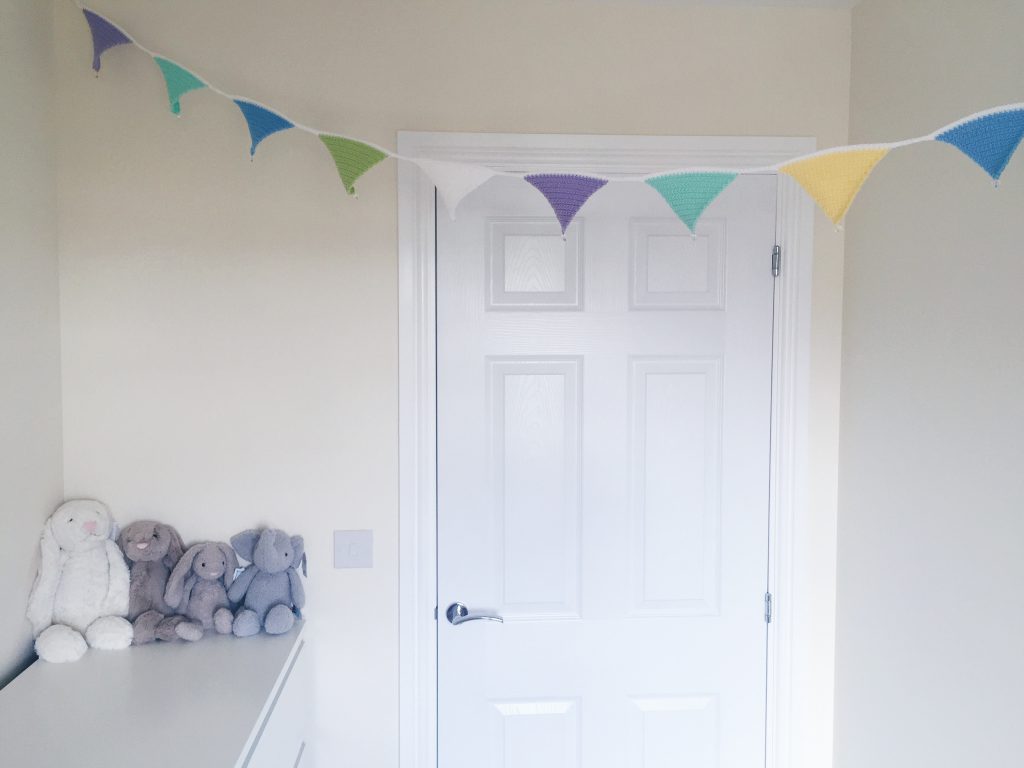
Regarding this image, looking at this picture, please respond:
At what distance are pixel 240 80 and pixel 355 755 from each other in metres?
1.64

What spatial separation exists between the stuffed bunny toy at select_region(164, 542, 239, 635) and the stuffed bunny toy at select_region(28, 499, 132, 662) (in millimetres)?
114

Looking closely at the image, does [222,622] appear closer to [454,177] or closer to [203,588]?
[203,588]

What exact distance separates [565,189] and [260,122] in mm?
639

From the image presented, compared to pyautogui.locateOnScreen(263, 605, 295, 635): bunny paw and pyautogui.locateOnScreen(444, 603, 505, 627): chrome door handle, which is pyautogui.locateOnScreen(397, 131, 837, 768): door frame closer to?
pyautogui.locateOnScreen(444, 603, 505, 627): chrome door handle

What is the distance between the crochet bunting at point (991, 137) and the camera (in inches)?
39.9

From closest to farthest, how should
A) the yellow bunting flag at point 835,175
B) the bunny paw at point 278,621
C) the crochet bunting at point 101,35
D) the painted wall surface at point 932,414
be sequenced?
the yellow bunting flag at point 835,175, the painted wall surface at point 932,414, the crochet bunting at point 101,35, the bunny paw at point 278,621

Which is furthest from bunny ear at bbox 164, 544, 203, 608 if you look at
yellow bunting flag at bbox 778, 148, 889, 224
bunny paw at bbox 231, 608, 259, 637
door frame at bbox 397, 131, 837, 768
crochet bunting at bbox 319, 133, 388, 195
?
yellow bunting flag at bbox 778, 148, 889, 224

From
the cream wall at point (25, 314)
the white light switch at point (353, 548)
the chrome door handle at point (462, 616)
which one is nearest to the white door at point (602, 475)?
the chrome door handle at point (462, 616)

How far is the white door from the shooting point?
1.75 m

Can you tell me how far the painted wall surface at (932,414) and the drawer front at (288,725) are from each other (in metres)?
1.32

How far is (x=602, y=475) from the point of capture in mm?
1788

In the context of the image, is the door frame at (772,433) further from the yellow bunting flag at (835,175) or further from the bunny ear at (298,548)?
the yellow bunting flag at (835,175)

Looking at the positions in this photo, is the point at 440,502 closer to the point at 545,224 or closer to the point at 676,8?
the point at 545,224

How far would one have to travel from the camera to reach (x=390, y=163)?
5.56 feet
